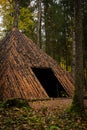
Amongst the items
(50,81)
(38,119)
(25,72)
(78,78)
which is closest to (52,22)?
(50,81)

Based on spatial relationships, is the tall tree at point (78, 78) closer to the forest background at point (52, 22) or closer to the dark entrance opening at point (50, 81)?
the dark entrance opening at point (50, 81)

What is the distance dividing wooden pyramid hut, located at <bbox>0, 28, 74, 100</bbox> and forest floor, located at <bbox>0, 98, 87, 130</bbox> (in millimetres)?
3514

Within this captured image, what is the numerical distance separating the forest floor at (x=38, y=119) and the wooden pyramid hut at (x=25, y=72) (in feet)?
11.5

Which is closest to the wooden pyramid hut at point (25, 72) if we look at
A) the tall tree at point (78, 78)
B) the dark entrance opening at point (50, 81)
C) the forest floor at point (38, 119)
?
the dark entrance opening at point (50, 81)

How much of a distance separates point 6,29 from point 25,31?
6.86 feet

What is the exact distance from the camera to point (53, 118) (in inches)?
380

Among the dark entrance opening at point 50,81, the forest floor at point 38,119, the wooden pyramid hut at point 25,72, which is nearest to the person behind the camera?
the forest floor at point 38,119

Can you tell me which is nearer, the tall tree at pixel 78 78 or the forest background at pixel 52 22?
the tall tree at pixel 78 78

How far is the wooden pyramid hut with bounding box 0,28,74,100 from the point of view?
1473 cm

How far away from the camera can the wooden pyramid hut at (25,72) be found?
14734 mm

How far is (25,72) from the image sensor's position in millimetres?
16031

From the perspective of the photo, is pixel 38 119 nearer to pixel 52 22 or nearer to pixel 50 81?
pixel 50 81

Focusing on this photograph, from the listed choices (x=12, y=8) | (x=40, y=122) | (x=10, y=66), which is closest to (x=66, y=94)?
(x=10, y=66)

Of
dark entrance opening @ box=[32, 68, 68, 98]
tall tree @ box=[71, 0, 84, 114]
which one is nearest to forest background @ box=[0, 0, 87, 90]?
dark entrance opening @ box=[32, 68, 68, 98]
